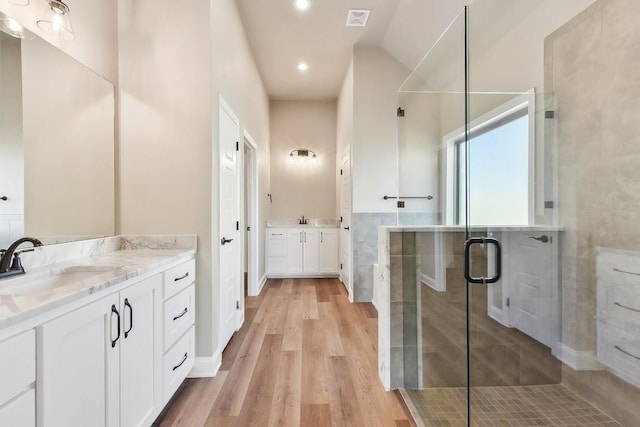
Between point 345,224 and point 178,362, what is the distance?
2.93m

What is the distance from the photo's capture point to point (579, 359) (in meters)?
1.68

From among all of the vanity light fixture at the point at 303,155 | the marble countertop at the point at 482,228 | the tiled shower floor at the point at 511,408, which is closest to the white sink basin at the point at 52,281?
the marble countertop at the point at 482,228

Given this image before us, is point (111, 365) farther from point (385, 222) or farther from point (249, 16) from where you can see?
point (249, 16)

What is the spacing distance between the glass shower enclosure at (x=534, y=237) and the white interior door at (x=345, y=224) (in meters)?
1.93

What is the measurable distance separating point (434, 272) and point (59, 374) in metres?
1.83

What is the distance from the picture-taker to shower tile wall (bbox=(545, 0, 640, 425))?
142 centimetres

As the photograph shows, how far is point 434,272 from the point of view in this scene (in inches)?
74.2

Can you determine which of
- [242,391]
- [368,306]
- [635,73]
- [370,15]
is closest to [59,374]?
[242,391]

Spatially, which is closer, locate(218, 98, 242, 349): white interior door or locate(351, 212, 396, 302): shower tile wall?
locate(218, 98, 242, 349): white interior door

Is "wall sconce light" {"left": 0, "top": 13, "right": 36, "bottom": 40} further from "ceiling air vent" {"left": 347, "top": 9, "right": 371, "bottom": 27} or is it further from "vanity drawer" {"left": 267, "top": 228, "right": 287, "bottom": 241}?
"vanity drawer" {"left": 267, "top": 228, "right": 287, "bottom": 241}

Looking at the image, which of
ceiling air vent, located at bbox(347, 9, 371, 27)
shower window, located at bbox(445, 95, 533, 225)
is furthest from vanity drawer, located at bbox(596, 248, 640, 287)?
ceiling air vent, located at bbox(347, 9, 371, 27)

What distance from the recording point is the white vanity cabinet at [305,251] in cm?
496

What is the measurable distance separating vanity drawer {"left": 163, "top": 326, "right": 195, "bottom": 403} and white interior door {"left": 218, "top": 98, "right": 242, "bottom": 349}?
0.36 metres

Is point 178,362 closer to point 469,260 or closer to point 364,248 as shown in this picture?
point 469,260
